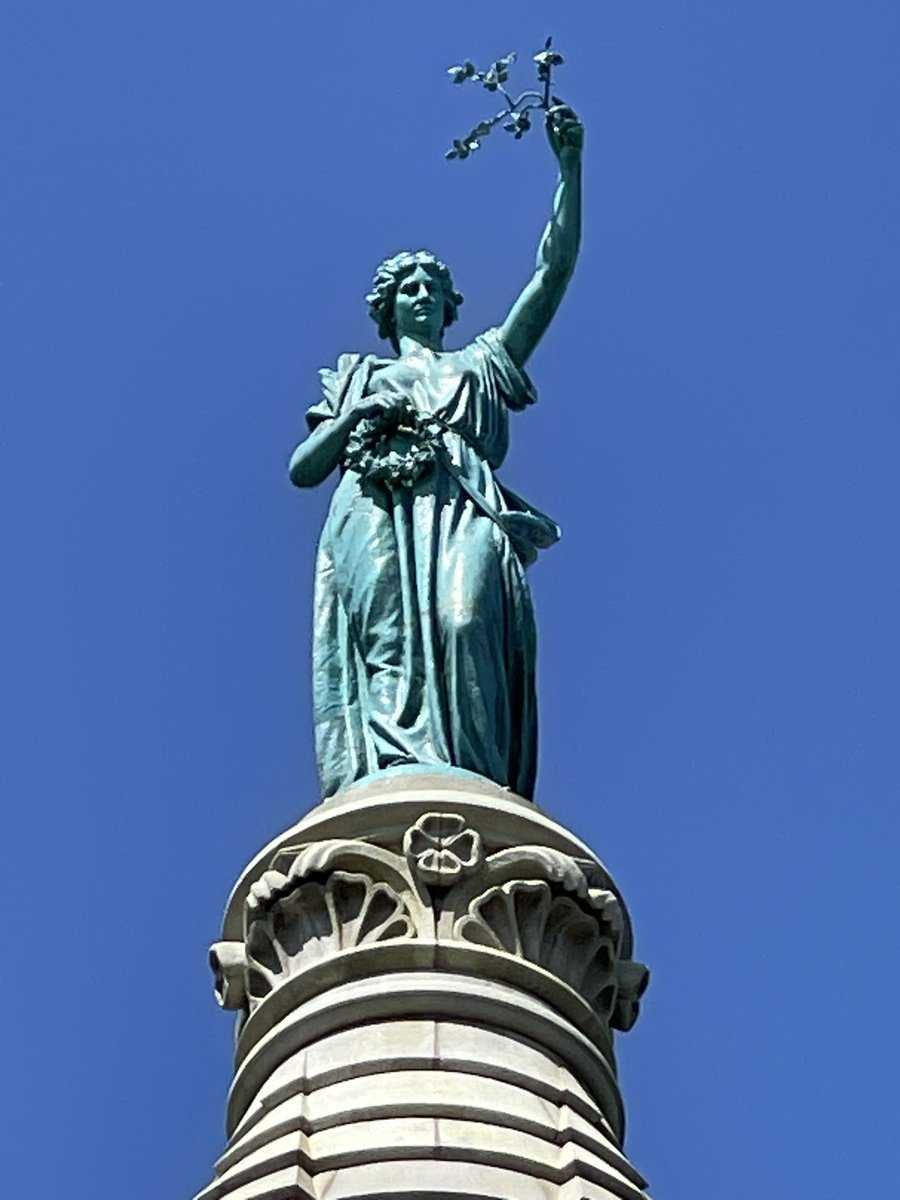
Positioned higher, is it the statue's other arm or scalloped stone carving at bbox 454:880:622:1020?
the statue's other arm

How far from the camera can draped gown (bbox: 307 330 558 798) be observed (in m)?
20.5

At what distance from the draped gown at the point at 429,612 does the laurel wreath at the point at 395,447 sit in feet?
0.20

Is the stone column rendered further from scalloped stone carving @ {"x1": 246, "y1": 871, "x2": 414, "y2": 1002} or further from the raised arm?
the raised arm

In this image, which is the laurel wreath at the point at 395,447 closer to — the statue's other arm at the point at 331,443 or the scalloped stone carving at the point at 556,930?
the statue's other arm at the point at 331,443

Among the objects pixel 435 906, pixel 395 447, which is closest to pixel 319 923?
pixel 435 906

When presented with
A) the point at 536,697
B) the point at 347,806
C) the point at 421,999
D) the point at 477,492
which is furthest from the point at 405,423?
the point at 421,999

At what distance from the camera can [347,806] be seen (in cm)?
1897

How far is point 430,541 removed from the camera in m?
21.4

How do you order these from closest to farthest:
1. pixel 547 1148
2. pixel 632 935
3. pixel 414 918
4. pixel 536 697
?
pixel 547 1148 → pixel 414 918 → pixel 632 935 → pixel 536 697

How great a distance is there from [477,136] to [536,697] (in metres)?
3.53

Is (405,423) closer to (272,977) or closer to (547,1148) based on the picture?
(272,977)

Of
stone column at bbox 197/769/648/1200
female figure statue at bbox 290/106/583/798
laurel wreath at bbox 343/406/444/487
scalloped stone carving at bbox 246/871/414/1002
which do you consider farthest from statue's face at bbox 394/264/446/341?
scalloped stone carving at bbox 246/871/414/1002

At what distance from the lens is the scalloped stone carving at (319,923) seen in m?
18.3

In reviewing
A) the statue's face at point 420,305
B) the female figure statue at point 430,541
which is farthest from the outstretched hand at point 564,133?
the statue's face at point 420,305
